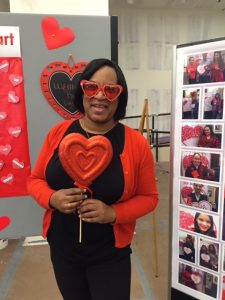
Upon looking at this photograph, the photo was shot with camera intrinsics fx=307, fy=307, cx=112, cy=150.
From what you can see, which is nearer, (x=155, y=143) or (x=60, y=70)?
(x=60, y=70)

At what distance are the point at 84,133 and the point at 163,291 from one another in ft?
5.14

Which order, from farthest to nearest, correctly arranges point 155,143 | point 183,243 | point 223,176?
point 155,143
point 183,243
point 223,176

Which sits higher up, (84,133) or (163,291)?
(84,133)

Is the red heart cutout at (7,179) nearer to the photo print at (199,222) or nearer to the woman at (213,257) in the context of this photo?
the photo print at (199,222)

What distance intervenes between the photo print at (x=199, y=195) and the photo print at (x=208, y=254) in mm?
193

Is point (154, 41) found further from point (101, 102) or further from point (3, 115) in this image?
point (101, 102)

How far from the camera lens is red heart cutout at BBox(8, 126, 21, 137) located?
64.0 inches

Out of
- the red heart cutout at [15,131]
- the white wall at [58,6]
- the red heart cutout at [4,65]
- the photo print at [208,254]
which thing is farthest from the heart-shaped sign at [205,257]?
the white wall at [58,6]

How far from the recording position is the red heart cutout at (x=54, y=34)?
1551 mm

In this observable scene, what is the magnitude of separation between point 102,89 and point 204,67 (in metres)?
0.64

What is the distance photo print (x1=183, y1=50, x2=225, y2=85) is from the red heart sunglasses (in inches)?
22.1

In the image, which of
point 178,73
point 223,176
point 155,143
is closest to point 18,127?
point 178,73

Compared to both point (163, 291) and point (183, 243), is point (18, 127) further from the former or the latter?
point (163, 291)

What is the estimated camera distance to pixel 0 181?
5.44 feet
